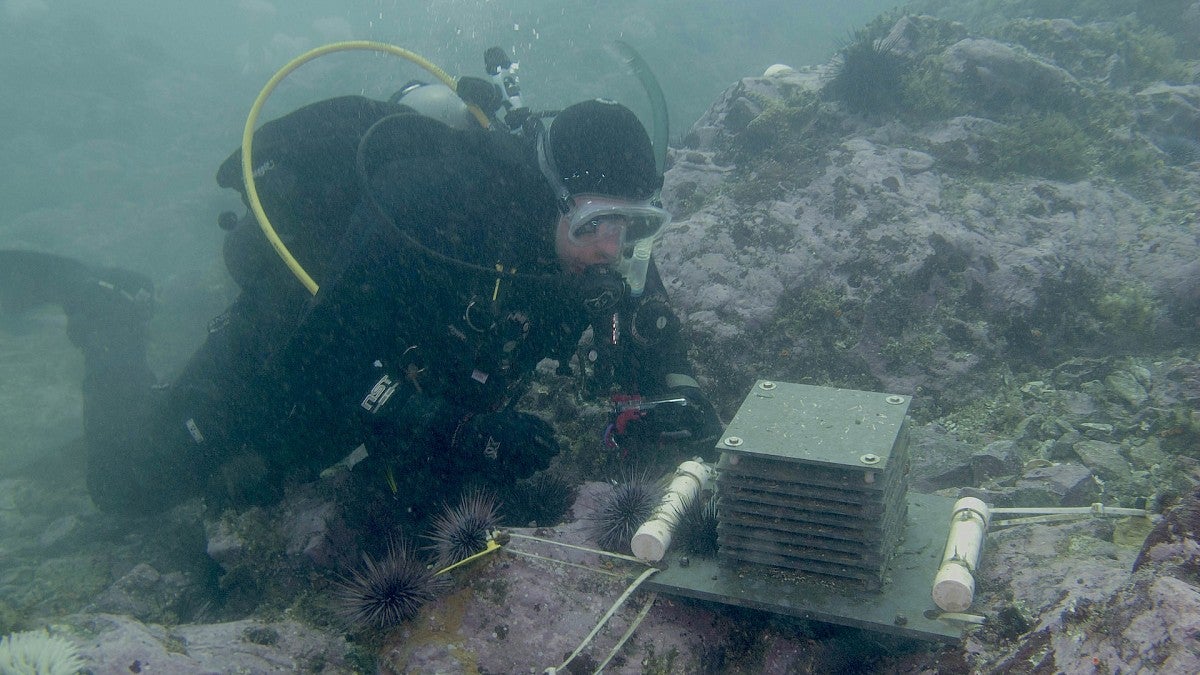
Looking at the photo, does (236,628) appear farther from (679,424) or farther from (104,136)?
(104,136)

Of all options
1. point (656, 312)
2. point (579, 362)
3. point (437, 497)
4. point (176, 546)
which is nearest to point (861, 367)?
point (656, 312)

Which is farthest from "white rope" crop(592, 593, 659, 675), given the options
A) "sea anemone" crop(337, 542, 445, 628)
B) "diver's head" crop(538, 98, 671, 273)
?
"diver's head" crop(538, 98, 671, 273)

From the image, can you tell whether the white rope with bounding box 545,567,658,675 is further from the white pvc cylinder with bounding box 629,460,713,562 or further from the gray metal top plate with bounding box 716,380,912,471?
the gray metal top plate with bounding box 716,380,912,471

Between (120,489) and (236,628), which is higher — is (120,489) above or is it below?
below

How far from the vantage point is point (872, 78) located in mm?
6379

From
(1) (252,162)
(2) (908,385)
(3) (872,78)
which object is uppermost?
(1) (252,162)

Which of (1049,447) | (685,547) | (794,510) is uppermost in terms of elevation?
(794,510)

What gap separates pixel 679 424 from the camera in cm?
357

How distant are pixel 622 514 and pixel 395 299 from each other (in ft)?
6.21

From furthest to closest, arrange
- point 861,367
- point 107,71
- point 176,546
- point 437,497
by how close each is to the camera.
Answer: point 107,71
point 176,546
point 861,367
point 437,497

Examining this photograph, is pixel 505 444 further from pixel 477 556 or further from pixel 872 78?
pixel 872 78

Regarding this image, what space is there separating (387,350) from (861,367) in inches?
132

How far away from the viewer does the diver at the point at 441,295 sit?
11.5 ft

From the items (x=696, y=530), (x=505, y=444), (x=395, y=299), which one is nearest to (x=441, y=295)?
(x=395, y=299)
